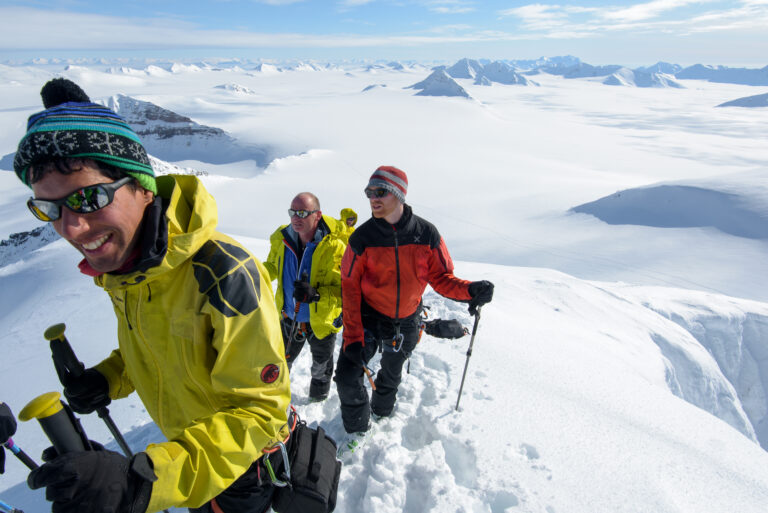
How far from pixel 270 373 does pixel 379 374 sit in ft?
7.51

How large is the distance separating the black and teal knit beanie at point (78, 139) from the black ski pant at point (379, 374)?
7.96ft

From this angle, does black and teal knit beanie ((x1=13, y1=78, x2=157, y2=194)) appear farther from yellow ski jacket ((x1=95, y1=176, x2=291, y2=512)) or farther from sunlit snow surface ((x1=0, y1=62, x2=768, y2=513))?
sunlit snow surface ((x1=0, y1=62, x2=768, y2=513))

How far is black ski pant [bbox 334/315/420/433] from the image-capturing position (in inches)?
133

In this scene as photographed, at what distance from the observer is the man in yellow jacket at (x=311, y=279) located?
369cm

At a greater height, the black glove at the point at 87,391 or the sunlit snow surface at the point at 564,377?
the black glove at the point at 87,391

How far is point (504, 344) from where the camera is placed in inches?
200

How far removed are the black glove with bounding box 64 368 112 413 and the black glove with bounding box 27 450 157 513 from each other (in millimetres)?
953

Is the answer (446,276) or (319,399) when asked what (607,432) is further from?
(319,399)

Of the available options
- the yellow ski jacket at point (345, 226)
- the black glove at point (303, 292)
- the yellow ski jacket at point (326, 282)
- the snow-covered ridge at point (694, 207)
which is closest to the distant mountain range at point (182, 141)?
the snow-covered ridge at point (694, 207)

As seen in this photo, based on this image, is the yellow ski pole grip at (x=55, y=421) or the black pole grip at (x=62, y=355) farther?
the black pole grip at (x=62, y=355)

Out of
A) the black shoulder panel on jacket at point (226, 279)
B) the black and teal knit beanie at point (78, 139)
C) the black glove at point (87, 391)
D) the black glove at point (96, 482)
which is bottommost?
the black glove at point (87, 391)

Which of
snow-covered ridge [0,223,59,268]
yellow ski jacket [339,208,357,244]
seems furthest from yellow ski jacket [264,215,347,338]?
snow-covered ridge [0,223,59,268]

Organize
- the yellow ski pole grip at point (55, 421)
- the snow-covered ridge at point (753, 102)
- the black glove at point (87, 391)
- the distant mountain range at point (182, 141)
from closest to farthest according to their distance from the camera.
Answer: the yellow ski pole grip at point (55, 421) → the black glove at point (87, 391) → the distant mountain range at point (182, 141) → the snow-covered ridge at point (753, 102)

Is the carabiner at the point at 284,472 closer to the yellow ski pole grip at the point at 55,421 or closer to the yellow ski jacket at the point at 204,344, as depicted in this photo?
the yellow ski jacket at the point at 204,344
